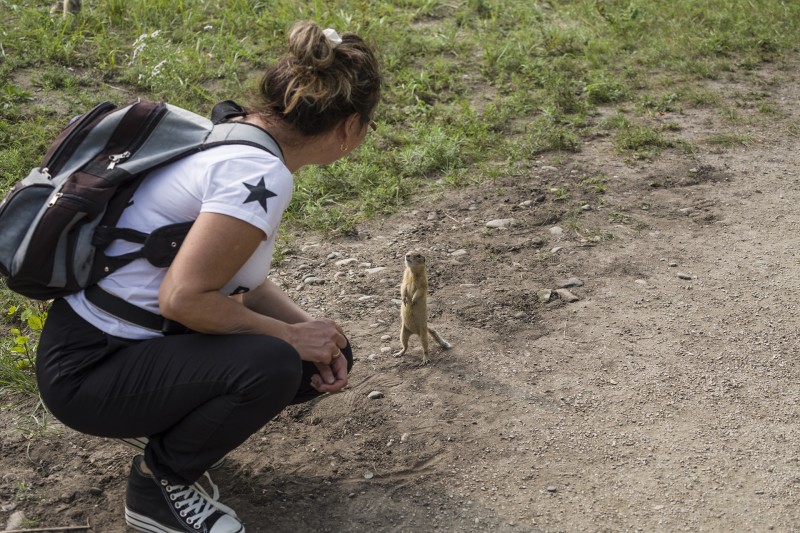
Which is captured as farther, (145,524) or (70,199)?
(145,524)

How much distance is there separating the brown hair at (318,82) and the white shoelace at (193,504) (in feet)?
4.43

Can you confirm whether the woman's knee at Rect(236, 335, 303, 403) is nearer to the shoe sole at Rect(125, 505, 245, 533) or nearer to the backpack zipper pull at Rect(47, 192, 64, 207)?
the shoe sole at Rect(125, 505, 245, 533)

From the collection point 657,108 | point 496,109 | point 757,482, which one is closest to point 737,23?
point 657,108

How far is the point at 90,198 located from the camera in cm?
276

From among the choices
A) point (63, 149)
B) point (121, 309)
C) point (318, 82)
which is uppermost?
point (318, 82)

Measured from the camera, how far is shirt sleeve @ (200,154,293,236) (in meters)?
2.71

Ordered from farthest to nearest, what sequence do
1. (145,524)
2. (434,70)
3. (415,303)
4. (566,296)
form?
(434,70), (566,296), (415,303), (145,524)

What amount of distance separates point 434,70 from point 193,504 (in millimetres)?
5424

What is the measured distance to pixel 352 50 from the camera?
120 inches

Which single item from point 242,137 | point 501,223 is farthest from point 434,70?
point 242,137

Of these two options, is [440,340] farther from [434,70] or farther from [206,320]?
[434,70]

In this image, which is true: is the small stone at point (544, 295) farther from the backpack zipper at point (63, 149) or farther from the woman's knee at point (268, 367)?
the backpack zipper at point (63, 149)

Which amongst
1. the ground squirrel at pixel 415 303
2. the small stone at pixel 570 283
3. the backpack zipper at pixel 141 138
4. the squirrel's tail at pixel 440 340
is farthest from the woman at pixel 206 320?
the small stone at pixel 570 283

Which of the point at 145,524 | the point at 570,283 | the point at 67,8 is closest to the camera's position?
the point at 145,524
